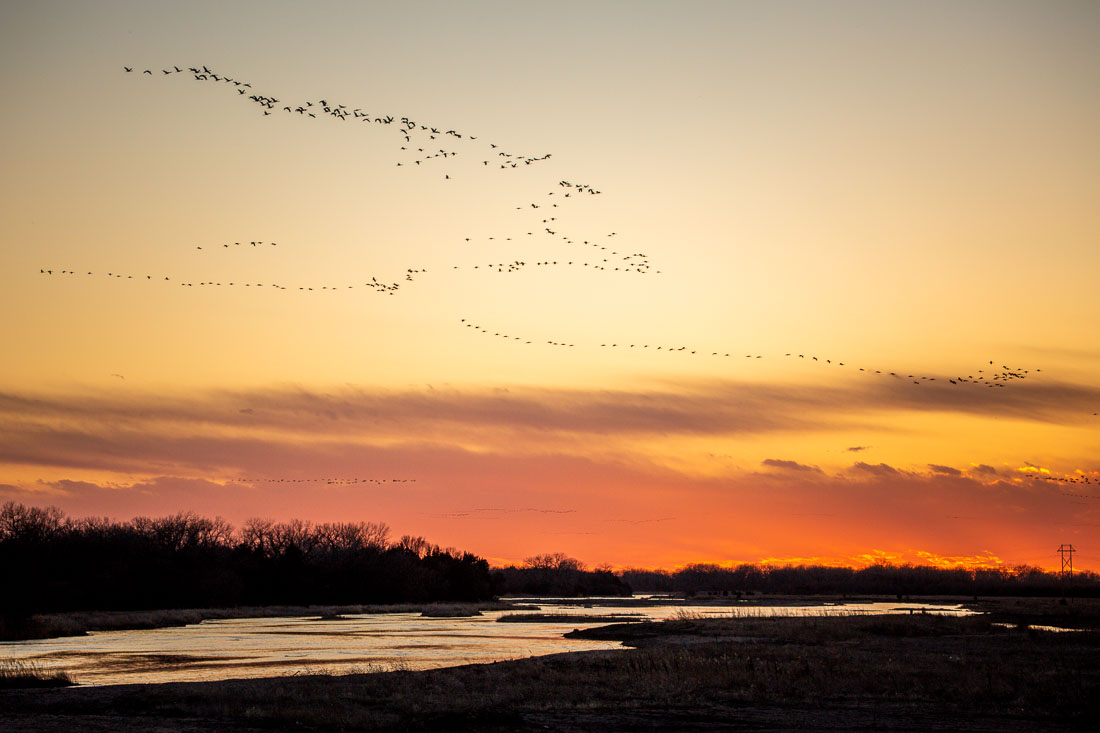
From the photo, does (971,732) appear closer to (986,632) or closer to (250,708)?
(250,708)

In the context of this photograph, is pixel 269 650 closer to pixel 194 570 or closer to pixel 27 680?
pixel 27 680

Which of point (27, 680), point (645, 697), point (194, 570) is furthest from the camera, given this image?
point (194, 570)

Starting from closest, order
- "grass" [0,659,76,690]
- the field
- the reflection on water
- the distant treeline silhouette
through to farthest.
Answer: the field → "grass" [0,659,76,690] → the reflection on water → the distant treeline silhouette

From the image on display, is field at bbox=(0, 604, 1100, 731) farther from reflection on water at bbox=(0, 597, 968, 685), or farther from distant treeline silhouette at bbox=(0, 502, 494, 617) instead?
distant treeline silhouette at bbox=(0, 502, 494, 617)

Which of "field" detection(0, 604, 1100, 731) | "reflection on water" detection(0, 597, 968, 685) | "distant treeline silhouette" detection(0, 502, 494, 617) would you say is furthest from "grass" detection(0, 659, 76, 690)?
"distant treeline silhouette" detection(0, 502, 494, 617)

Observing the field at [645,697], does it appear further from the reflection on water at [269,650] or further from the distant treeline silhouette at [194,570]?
the distant treeline silhouette at [194,570]

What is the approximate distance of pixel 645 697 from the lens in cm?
3509

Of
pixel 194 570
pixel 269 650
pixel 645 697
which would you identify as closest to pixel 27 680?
pixel 645 697

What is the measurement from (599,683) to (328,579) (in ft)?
422

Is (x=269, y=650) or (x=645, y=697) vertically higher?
(x=645, y=697)

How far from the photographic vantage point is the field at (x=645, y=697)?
28.6 metres

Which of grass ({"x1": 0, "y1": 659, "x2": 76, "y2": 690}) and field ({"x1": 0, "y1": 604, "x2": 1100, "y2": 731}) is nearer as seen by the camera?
field ({"x1": 0, "y1": 604, "x2": 1100, "y2": 731})

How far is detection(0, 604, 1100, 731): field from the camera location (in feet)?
93.9

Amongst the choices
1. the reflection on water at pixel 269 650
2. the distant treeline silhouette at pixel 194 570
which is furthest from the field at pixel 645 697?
the distant treeline silhouette at pixel 194 570
